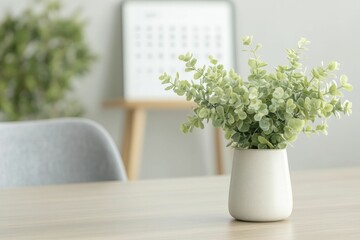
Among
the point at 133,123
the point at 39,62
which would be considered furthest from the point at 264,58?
the point at 39,62

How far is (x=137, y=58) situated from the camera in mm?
4172

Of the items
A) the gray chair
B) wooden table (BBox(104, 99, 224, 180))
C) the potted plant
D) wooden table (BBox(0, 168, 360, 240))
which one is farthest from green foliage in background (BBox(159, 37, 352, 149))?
wooden table (BBox(104, 99, 224, 180))

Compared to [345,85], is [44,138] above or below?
below

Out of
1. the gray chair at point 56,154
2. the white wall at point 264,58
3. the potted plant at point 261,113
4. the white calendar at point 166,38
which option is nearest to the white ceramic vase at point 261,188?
the potted plant at point 261,113

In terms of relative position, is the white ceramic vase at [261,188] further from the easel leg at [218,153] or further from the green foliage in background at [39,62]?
the easel leg at [218,153]

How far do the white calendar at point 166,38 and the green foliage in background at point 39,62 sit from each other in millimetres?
365

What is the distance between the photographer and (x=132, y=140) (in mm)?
3822

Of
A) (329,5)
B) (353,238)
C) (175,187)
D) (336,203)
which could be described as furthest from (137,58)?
(353,238)

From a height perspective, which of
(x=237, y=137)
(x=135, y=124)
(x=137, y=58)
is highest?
(x=237, y=137)

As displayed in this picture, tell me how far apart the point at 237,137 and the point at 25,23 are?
117 inches

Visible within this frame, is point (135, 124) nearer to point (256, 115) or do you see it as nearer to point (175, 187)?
point (175, 187)

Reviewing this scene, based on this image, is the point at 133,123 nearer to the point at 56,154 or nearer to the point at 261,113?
the point at 56,154

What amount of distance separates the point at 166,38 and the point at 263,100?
129 inches

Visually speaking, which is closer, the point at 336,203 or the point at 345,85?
the point at 345,85
